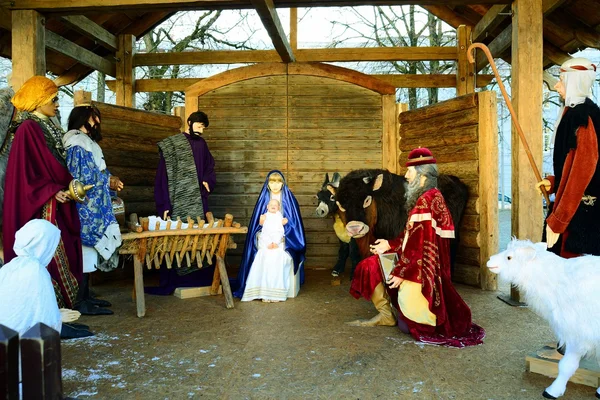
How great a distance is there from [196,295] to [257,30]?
35.8ft

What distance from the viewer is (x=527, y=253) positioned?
10.5 feet

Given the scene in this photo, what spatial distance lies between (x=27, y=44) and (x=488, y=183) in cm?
552

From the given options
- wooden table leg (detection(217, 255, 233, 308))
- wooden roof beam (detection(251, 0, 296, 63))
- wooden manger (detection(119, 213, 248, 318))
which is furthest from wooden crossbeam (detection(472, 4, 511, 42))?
wooden table leg (detection(217, 255, 233, 308))

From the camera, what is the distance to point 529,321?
15.9 feet

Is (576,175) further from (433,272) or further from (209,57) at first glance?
(209,57)

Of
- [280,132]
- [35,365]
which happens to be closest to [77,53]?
[280,132]

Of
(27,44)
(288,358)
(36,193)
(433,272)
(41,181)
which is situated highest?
(27,44)

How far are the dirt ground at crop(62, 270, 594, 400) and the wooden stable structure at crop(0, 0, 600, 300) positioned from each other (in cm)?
195

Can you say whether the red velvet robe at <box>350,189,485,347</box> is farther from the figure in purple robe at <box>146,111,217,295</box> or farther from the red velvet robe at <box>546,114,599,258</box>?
the figure in purple robe at <box>146,111,217,295</box>

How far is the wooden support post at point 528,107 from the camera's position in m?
5.54

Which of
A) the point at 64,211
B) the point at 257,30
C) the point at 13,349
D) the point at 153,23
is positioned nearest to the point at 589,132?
the point at 13,349

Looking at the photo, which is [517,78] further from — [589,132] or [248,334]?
[248,334]

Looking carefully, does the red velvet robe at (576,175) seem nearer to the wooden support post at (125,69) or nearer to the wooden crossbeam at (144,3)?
the wooden crossbeam at (144,3)

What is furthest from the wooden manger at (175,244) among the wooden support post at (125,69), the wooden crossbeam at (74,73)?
the wooden crossbeam at (74,73)
